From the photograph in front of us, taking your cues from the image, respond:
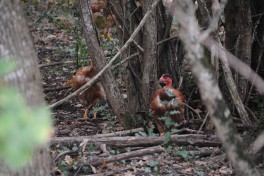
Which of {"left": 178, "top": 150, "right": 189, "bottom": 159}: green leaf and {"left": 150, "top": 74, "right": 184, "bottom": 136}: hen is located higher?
{"left": 150, "top": 74, "right": 184, "bottom": 136}: hen

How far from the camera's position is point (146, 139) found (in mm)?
5141

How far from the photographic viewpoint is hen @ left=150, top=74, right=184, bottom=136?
5664 millimetres

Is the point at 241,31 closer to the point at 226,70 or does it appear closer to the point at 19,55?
the point at 226,70

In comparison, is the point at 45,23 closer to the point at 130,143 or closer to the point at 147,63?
the point at 147,63

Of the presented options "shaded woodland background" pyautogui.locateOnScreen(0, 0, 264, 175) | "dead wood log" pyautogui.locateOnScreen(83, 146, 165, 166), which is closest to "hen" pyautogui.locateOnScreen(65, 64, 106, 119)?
"shaded woodland background" pyautogui.locateOnScreen(0, 0, 264, 175)

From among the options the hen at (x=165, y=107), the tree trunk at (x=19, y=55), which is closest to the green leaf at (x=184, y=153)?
the hen at (x=165, y=107)

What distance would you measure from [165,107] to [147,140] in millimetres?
721

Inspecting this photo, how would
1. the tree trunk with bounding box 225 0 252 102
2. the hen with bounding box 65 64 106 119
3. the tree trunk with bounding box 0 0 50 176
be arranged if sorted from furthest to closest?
the hen with bounding box 65 64 106 119 < the tree trunk with bounding box 225 0 252 102 < the tree trunk with bounding box 0 0 50 176

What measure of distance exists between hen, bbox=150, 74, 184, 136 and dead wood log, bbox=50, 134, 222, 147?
459 mm

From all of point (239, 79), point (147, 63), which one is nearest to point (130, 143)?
point (147, 63)

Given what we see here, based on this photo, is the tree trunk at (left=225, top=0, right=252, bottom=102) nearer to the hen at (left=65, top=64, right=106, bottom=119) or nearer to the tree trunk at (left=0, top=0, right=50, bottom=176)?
the hen at (left=65, top=64, right=106, bottom=119)

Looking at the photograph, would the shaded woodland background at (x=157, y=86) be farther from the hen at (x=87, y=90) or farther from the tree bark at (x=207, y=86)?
the tree bark at (x=207, y=86)

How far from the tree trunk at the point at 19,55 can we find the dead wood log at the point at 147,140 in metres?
2.89

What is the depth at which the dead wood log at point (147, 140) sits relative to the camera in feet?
16.7
